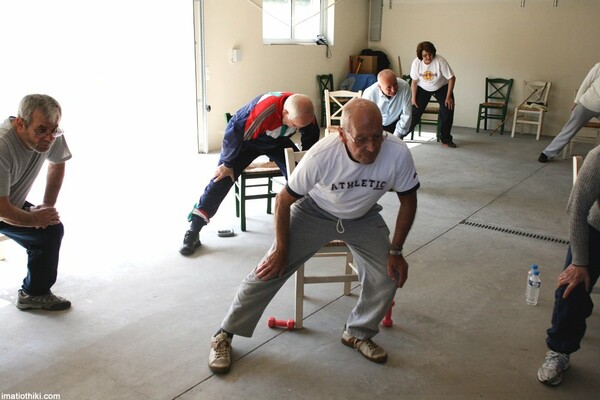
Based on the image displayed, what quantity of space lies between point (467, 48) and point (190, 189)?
19.3 feet

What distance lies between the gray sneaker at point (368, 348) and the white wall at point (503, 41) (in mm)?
7270

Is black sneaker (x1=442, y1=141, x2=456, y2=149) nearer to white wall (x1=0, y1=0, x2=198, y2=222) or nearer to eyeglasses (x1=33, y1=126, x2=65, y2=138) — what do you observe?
white wall (x1=0, y1=0, x2=198, y2=222)

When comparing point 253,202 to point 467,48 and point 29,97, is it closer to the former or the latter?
point 29,97

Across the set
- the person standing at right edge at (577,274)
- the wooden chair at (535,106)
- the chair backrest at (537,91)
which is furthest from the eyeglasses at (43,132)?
the chair backrest at (537,91)

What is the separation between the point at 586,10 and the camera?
7965 millimetres

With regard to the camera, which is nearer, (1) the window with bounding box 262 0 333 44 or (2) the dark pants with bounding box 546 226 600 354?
(2) the dark pants with bounding box 546 226 600 354

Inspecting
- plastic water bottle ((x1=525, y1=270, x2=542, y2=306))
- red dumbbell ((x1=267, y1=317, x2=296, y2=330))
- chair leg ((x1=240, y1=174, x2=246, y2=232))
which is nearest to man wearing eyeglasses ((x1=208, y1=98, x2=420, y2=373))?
red dumbbell ((x1=267, y1=317, x2=296, y2=330))

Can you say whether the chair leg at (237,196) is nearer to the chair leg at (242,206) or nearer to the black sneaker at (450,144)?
the chair leg at (242,206)

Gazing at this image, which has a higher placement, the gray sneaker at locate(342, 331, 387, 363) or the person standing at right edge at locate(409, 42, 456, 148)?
the person standing at right edge at locate(409, 42, 456, 148)

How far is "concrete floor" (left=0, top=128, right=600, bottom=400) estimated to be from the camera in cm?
226

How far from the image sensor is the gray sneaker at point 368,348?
242 cm

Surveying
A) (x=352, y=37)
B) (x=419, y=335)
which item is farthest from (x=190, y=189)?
(x=352, y=37)

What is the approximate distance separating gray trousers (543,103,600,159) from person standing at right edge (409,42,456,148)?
53.7 inches

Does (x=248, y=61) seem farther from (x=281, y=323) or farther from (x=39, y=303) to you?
(x=281, y=323)
